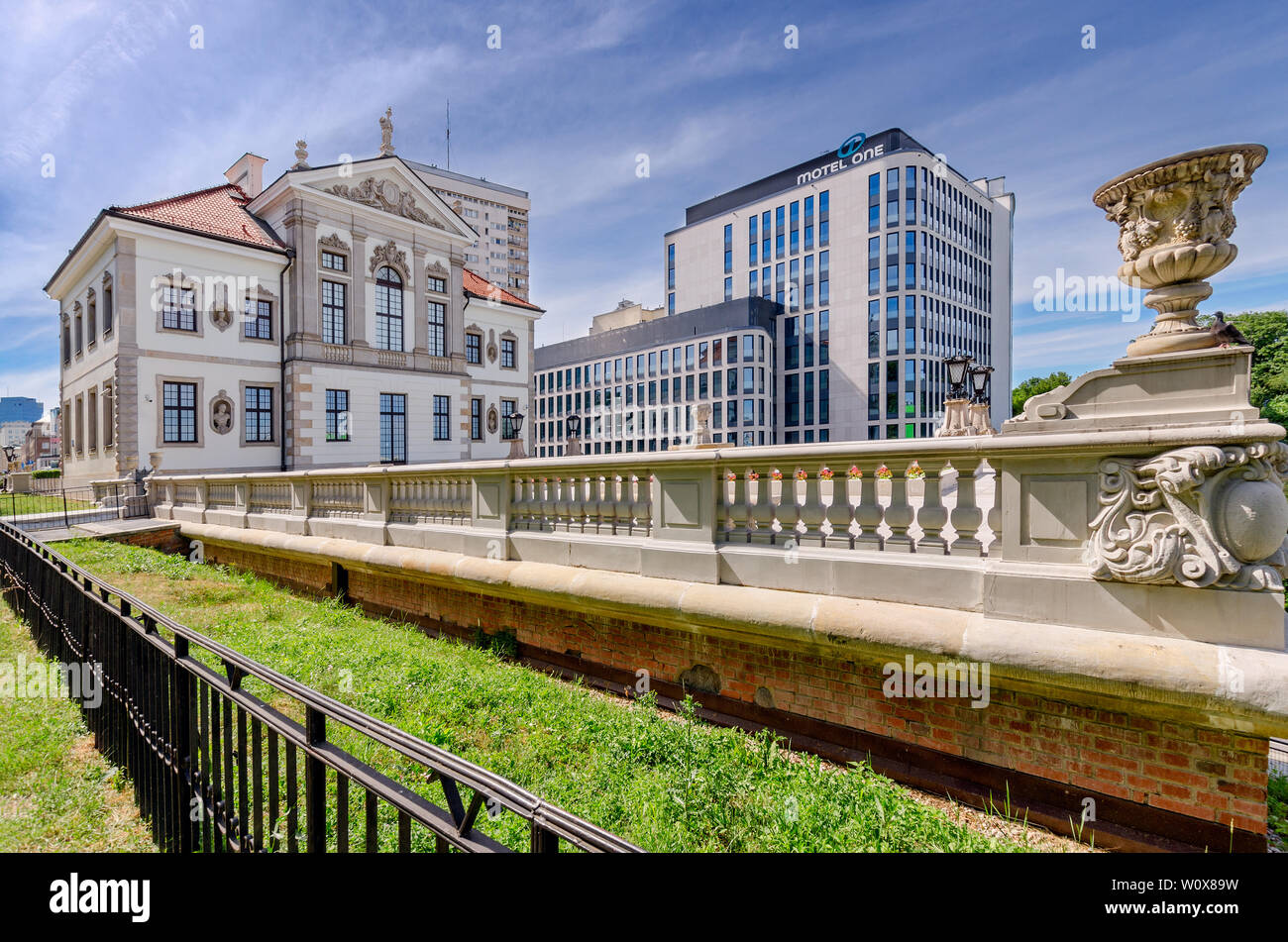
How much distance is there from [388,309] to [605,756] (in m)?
32.0

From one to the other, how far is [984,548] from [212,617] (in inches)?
422

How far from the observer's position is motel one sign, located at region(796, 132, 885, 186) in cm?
6838

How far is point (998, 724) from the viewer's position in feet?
15.7

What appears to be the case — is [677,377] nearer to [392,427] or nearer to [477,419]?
[477,419]

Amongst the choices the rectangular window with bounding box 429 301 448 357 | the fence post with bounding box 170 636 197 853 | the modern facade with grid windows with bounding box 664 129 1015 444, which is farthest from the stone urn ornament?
the modern facade with grid windows with bounding box 664 129 1015 444

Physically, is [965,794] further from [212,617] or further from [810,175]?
[810,175]

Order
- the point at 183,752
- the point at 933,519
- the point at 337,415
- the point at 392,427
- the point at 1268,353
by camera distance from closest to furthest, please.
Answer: the point at 183,752 → the point at 933,519 → the point at 337,415 → the point at 392,427 → the point at 1268,353

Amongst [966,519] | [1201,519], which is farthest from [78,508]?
[1201,519]

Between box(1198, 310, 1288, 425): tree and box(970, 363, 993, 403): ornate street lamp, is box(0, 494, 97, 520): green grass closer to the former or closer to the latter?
box(970, 363, 993, 403): ornate street lamp

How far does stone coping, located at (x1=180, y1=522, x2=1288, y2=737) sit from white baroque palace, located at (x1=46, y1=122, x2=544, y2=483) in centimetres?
2550

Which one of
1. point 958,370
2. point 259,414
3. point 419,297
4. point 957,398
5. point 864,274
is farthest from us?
point 864,274

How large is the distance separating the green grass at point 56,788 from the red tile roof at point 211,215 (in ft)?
88.5

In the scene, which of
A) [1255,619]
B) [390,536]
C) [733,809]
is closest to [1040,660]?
[1255,619]
